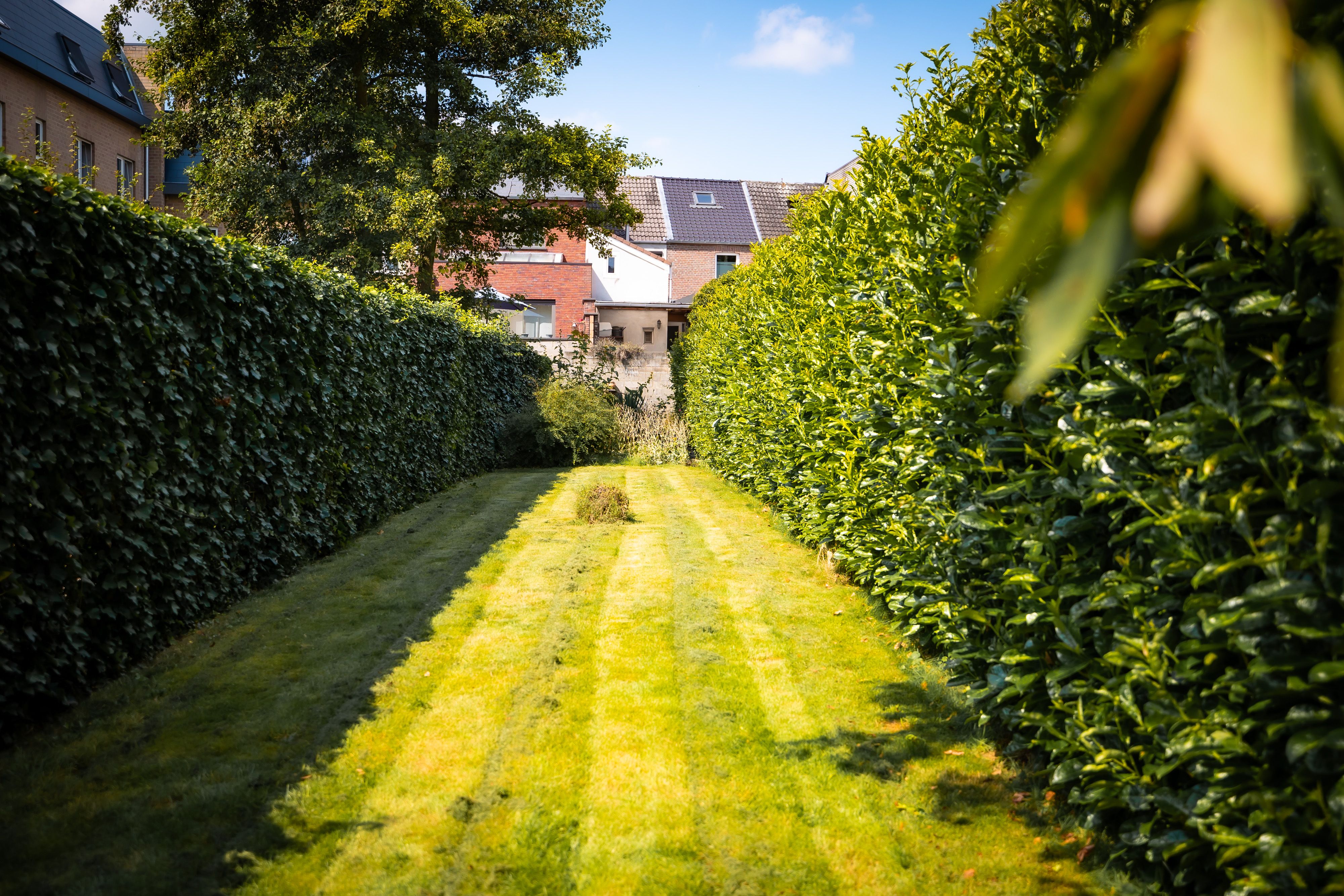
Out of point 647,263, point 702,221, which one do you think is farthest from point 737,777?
point 702,221

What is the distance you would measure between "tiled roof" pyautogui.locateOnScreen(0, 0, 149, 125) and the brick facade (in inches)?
10.7

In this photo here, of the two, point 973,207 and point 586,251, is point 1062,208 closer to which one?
point 973,207

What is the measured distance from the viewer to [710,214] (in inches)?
1816

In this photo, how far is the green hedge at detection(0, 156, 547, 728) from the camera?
404cm

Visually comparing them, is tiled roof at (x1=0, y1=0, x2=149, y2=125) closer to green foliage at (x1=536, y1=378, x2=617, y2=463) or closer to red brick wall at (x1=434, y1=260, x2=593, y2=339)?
red brick wall at (x1=434, y1=260, x2=593, y2=339)

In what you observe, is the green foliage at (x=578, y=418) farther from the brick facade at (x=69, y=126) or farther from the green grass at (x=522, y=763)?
the green grass at (x=522, y=763)

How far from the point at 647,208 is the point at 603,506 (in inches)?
1501

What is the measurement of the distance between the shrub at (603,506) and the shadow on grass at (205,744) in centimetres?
321

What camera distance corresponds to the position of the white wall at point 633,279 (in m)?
40.7

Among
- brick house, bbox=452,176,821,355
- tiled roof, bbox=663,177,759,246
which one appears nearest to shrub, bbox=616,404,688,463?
brick house, bbox=452,176,821,355

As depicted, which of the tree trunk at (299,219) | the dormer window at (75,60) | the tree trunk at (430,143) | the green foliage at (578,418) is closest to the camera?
the green foliage at (578,418)

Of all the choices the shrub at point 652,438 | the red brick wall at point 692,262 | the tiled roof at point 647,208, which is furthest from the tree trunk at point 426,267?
the red brick wall at point 692,262

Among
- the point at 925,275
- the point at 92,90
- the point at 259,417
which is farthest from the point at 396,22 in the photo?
the point at 925,275

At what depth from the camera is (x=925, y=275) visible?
5.07m
